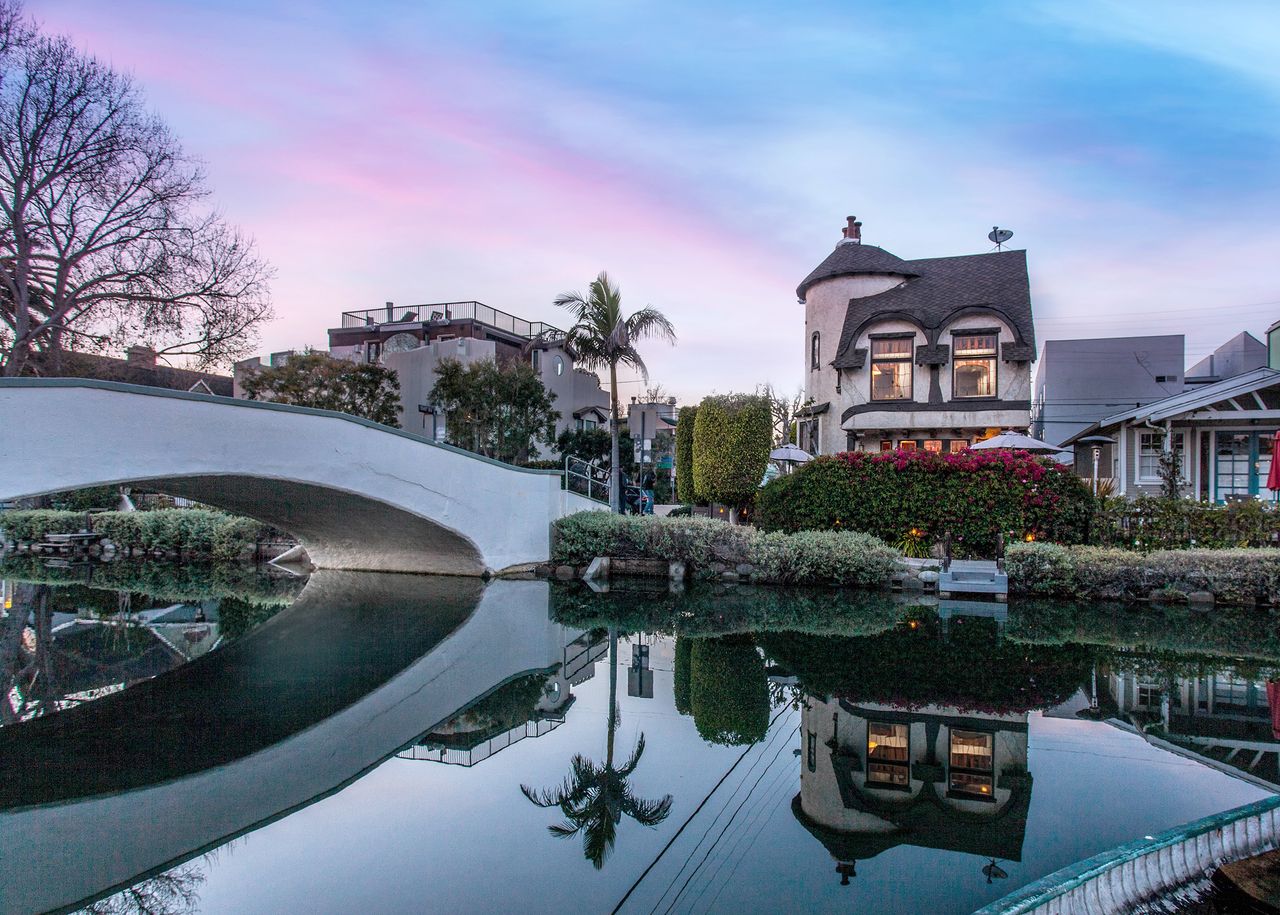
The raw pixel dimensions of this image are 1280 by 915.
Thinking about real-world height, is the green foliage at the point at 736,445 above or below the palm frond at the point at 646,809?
above

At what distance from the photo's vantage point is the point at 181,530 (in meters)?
20.9

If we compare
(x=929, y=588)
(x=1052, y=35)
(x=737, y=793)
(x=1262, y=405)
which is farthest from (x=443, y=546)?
(x=1262, y=405)

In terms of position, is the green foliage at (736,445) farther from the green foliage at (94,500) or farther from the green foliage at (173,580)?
the green foliage at (94,500)

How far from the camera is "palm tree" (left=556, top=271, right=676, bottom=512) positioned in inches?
797

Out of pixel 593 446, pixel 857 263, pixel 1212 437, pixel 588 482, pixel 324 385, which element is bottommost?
pixel 588 482

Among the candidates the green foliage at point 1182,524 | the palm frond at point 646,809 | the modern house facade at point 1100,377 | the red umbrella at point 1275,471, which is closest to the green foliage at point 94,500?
the palm frond at point 646,809

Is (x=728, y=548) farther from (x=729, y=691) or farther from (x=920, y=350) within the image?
(x=920, y=350)

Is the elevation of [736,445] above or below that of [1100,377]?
below

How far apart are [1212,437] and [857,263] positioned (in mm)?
11294

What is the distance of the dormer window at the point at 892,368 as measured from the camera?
71.7 ft

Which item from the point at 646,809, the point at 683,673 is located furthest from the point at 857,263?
the point at 646,809

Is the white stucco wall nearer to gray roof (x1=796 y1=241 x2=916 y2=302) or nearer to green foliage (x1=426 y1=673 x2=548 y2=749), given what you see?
gray roof (x1=796 y1=241 x2=916 y2=302)

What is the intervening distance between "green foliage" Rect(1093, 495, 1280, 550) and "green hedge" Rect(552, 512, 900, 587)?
4.81m

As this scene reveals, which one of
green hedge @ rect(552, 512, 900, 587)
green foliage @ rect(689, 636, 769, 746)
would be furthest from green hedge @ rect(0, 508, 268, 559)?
green foliage @ rect(689, 636, 769, 746)
